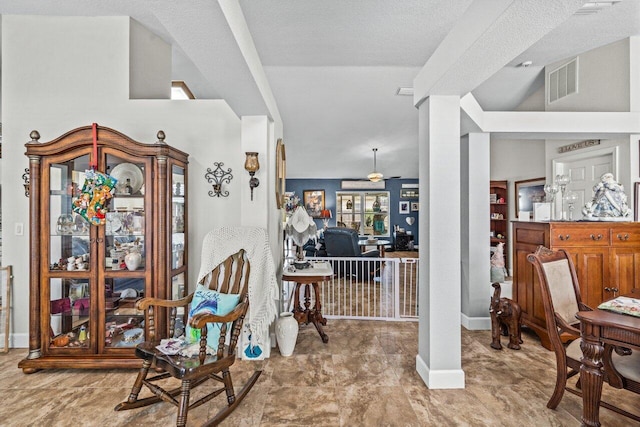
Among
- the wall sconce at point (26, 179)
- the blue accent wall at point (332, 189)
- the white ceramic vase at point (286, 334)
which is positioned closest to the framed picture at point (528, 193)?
the blue accent wall at point (332, 189)

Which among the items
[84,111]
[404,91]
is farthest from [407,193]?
[84,111]

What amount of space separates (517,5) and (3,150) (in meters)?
4.25

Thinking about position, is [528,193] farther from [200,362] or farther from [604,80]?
[200,362]

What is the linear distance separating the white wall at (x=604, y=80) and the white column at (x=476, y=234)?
1.65m

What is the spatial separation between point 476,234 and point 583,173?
2.01 meters

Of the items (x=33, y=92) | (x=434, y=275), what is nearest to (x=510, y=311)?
(x=434, y=275)

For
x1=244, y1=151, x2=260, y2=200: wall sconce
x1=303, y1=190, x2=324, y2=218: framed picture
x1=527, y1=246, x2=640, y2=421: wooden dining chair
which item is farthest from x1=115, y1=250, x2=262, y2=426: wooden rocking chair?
x1=303, y1=190, x2=324, y2=218: framed picture

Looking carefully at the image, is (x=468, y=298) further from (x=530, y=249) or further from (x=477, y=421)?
(x=477, y=421)

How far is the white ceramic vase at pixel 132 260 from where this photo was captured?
9.08 feet

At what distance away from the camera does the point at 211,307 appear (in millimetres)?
2375

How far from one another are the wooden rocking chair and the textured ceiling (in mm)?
1474

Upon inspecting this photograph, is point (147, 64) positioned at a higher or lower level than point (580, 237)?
higher

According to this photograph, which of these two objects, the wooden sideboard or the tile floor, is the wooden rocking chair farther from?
the wooden sideboard

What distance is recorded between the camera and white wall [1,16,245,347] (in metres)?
3.22
